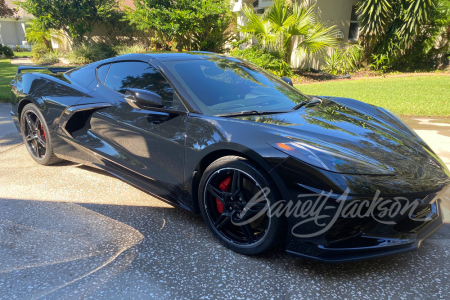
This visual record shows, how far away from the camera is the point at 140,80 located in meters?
3.21

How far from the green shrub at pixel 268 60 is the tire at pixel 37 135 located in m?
8.47

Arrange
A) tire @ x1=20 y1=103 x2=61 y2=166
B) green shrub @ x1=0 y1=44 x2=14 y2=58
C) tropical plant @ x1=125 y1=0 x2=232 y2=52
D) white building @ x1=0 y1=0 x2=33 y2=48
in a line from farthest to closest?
white building @ x1=0 y1=0 x2=33 y2=48, green shrub @ x1=0 y1=44 x2=14 y2=58, tropical plant @ x1=125 y1=0 x2=232 y2=52, tire @ x1=20 y1=103 x2=61 y2=166

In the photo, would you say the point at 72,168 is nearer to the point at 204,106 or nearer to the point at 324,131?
the point at 204,106

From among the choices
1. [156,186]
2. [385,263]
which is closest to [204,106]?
[156,186]

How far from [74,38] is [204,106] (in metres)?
19.1

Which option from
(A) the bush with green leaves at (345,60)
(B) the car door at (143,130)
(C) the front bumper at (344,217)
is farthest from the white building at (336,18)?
(C) the front bumper at (344,217)

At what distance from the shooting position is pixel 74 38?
1923cm

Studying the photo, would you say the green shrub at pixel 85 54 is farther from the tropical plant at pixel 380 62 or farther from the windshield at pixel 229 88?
the windshield at pixel 229 88

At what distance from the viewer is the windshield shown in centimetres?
285

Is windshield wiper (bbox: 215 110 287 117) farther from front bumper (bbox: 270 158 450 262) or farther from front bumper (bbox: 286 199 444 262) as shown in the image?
front bumper (bbox: 286 199 444 262)

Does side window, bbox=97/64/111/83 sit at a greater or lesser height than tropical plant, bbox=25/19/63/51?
lesser

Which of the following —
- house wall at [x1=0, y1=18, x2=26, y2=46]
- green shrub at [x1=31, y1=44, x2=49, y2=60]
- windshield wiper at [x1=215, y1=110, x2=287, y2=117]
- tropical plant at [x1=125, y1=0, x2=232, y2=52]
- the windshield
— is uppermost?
house wall at [x1=0, y1=18, x2=26, y2=46]

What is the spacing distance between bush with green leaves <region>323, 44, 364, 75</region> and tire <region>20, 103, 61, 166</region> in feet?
39.6

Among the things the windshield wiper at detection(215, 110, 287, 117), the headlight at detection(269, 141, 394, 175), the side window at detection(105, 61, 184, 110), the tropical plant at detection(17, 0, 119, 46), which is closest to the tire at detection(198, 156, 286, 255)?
the headlight at detection(269, 141, 394, 175)
